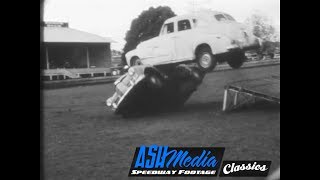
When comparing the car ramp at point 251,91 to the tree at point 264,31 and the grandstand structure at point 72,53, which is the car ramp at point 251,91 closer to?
the tree at point 264,31

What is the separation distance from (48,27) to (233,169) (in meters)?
2.53

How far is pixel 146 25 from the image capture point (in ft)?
16.2

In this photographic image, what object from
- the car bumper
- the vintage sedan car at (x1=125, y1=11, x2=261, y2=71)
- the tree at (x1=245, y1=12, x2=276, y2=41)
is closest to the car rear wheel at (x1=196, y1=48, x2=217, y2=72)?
the vintage sedan car at (x1=125, y1=11, x2=261, y2=71)

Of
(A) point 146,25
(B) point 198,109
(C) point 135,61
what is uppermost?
(A) point 146,25

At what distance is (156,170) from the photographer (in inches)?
183

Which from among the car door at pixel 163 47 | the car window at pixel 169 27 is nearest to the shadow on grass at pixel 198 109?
the car door at pixel 163 47

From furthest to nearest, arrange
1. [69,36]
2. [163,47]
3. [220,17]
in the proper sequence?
[163,47] < [69,36] < [220,17]

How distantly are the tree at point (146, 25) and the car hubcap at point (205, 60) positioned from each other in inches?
23.5

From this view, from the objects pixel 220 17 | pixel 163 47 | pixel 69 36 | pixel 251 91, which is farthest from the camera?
pixel 251 91

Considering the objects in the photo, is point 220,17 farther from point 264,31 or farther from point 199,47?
point 264,31

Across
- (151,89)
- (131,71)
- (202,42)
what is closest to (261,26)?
(202,42)

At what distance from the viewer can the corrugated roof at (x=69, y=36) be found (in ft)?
15.6

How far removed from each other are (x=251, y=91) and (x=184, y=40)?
3.33 ft

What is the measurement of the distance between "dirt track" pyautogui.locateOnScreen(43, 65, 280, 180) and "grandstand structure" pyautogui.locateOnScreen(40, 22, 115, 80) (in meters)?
0.20
